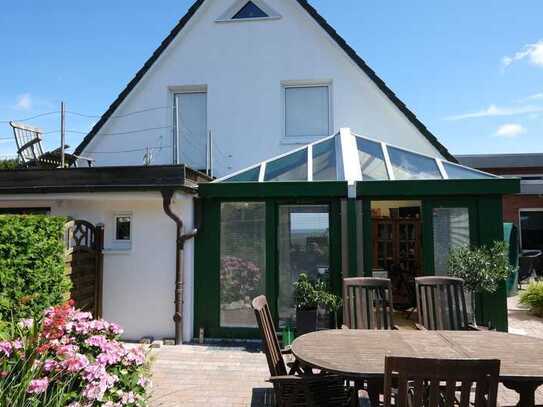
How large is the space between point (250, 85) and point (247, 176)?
377cm

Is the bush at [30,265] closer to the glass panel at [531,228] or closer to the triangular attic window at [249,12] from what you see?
the triangular attic window at [249,12]

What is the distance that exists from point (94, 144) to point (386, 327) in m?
9.08

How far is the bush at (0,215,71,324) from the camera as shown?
16.4ft

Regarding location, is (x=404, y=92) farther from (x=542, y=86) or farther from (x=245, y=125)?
(x=245, y=125)

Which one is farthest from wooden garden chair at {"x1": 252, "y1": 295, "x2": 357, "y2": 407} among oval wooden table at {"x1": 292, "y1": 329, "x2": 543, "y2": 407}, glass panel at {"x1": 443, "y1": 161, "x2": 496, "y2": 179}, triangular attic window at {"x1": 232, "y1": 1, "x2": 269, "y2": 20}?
triangular attic window at {"x1": 232, "y1": 1, "x2": 269, "y2": 20}

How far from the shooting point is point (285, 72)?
1006 centimetres

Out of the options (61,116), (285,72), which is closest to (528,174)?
(285,72)

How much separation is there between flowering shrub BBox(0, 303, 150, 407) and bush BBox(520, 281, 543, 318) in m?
8.85

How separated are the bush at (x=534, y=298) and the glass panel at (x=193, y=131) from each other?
26.6 feet

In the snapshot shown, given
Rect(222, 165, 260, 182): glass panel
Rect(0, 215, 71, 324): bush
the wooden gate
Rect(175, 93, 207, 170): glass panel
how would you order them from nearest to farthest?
1. Rect(0, 215, 71, 324): bush
2. the wooden gate
3. Rect(222, 165, 260, 182): glass panel
4. Rect(175, 93, 207, 170): glass panel

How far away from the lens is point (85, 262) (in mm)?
6637

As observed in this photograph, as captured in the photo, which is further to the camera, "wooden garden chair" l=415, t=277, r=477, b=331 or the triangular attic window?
the triangular attic window

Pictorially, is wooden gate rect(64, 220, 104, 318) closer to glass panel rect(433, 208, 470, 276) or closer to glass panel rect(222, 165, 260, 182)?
glass panel rect(222, 165, 260, 182)

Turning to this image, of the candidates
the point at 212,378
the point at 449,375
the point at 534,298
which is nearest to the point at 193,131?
the point at 212,378
